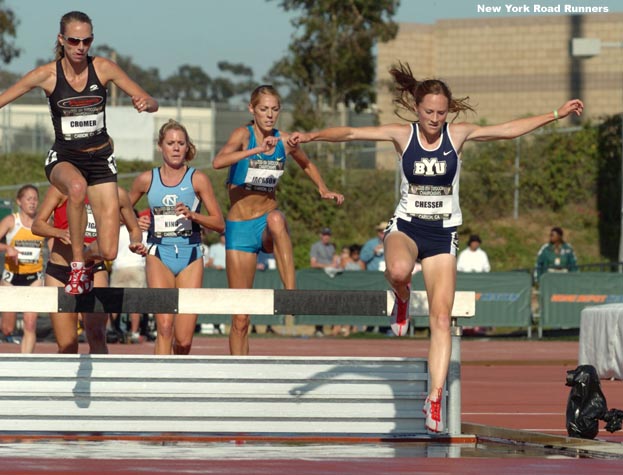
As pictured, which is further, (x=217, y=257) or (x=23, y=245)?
(x=217, y=257)

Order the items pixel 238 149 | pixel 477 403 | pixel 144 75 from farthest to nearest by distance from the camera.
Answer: pixel 144 75
pixel 477 403
pixel 238 149

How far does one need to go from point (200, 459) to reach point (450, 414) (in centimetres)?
216

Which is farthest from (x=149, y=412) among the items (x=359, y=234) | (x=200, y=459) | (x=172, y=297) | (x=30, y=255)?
(x=359, y=234)

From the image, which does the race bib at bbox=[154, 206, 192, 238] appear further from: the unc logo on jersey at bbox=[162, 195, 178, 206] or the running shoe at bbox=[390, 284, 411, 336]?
the running shoe at bbox=[390, 284, 411, 336]

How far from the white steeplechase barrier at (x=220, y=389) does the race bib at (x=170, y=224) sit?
1.87 m

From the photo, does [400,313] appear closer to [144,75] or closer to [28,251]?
[28,251]

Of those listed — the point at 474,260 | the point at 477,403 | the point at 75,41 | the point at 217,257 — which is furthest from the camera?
the point at 217,257

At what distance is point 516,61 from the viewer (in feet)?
144

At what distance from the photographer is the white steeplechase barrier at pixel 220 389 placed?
364 inches

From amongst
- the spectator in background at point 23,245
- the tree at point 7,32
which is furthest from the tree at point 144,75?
the spectator in background at point 23,245

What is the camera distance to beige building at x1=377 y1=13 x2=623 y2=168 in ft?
139

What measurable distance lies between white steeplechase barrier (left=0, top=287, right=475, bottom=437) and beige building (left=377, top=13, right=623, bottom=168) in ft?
109

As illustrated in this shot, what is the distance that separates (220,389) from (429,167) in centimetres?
206

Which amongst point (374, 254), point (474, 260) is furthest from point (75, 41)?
point (474, 260)
